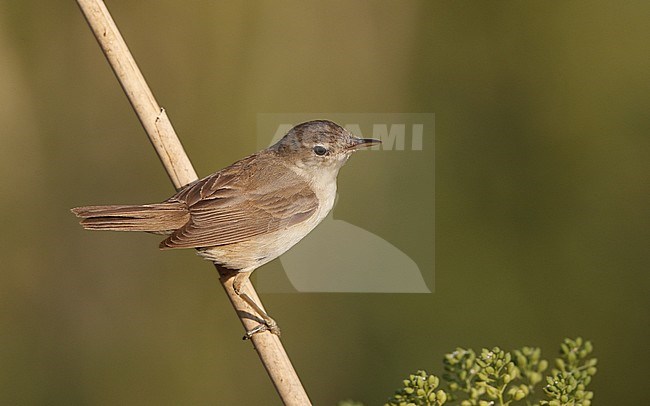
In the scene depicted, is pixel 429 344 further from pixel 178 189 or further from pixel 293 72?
pixel 178 189

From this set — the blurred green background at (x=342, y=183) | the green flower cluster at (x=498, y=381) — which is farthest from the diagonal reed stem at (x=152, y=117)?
the blurred green background at (x=342, y=183)

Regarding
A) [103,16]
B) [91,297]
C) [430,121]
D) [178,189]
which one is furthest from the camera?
[91,297]

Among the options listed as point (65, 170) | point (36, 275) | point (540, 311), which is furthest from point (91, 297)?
point (540, 311)

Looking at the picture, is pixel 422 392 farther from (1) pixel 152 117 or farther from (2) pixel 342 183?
(2) pixel 342 183

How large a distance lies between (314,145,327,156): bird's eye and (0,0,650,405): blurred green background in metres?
1.02

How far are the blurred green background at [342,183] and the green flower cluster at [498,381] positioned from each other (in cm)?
167

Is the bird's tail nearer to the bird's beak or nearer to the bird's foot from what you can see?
the bird's foot

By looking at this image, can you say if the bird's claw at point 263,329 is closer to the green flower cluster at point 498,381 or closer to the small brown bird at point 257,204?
the small brown bird at point 257,204

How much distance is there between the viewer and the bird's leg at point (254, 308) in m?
2.05

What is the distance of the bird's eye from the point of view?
2238 mm

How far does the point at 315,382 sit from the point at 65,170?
4.69 ft

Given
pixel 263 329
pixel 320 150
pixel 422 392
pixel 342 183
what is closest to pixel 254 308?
pixel 263 329

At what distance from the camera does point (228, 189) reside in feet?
7.42

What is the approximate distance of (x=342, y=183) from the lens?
3357mm
